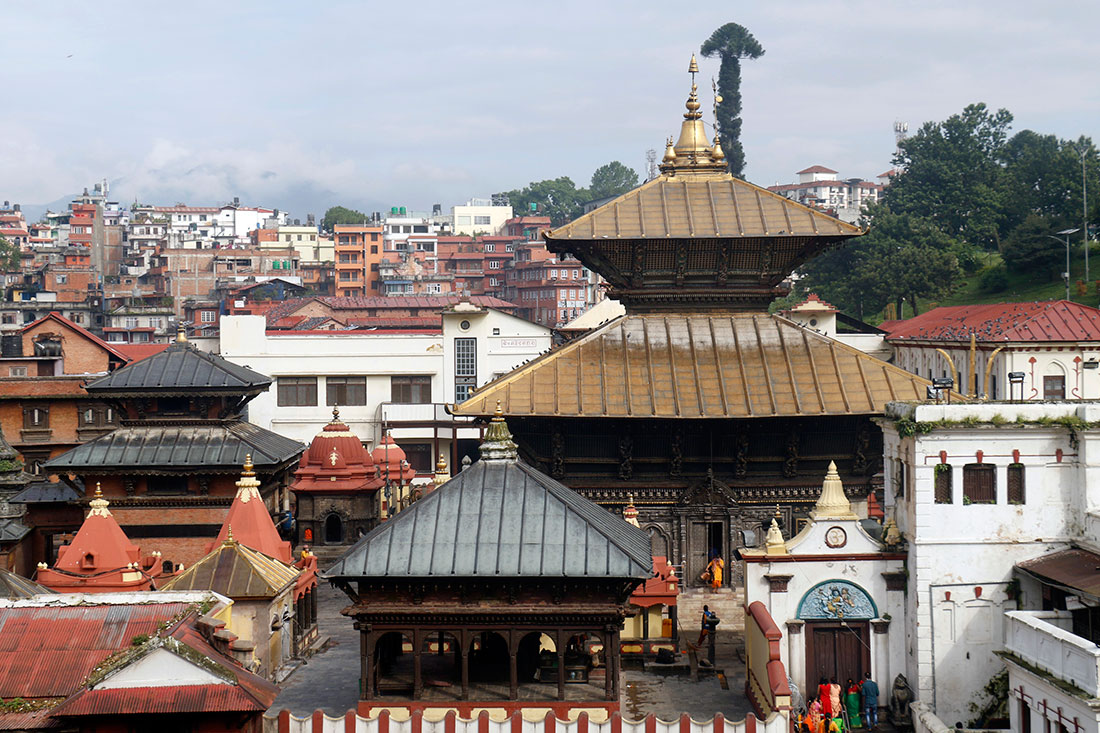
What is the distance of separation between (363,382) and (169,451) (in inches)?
940

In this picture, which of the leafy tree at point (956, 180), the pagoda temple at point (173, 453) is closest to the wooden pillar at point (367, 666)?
the pagoda temple at point (173, 453)

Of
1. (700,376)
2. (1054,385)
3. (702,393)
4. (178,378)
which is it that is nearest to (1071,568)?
(702,393)

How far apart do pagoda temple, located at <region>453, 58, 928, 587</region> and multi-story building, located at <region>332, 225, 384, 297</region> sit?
97251 millimetres

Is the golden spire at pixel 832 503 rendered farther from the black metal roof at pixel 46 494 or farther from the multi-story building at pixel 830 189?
the multi-story building at pixel 830 189

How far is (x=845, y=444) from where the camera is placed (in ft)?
112

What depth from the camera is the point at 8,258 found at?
130750 mm

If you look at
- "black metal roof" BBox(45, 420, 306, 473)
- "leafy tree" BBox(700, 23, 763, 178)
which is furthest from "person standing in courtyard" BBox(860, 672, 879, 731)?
"leafy tree" BBox(700, 23, 763, 178)

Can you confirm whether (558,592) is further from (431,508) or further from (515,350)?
(515,350)

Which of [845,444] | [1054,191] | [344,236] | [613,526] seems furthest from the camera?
[344,236]

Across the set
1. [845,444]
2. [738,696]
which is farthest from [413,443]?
[738,696]

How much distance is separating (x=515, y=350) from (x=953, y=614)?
41671 mm

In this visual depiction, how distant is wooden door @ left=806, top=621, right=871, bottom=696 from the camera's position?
2816 centimetres

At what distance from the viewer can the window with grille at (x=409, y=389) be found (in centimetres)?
6569

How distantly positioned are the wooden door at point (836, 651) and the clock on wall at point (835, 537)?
5.40 feet
